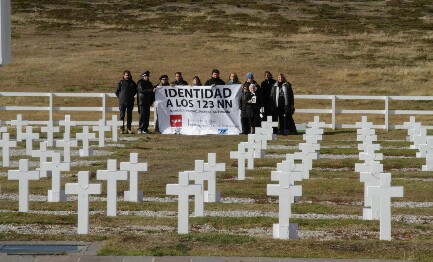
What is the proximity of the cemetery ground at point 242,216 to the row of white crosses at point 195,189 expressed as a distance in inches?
8.9

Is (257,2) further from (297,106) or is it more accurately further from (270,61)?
(297,106)

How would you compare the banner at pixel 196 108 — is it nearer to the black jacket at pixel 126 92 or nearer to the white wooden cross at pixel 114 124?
the black jacket at pixel 126 92

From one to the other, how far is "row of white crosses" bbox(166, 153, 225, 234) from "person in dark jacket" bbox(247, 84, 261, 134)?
14.6 meters

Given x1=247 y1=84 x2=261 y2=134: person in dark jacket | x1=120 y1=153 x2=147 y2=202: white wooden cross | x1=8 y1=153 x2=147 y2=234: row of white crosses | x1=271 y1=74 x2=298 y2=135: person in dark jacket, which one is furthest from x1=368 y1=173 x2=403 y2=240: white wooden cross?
x1=271 y1=74 x2=298 y2=135: person in dark jacket

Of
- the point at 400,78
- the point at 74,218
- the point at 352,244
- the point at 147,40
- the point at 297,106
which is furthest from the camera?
the point at 147,40

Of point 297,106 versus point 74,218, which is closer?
point 74,218

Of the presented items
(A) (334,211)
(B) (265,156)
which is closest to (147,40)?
(B) (265,156)

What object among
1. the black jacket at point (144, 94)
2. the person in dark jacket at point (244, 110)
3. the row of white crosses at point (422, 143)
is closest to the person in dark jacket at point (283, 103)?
the person in dark jacket at point (244, 110)

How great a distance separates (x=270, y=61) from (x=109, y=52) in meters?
9.33

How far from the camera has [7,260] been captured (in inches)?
510

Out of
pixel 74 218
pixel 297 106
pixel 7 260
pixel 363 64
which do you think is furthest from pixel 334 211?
pixel 363 64

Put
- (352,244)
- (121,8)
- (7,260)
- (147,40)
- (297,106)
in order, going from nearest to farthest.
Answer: (7,260) < (352,244) < (297,106) < (147,40) < (121,8)

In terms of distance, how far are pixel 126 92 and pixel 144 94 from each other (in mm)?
453

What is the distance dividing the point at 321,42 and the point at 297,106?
25.1m
